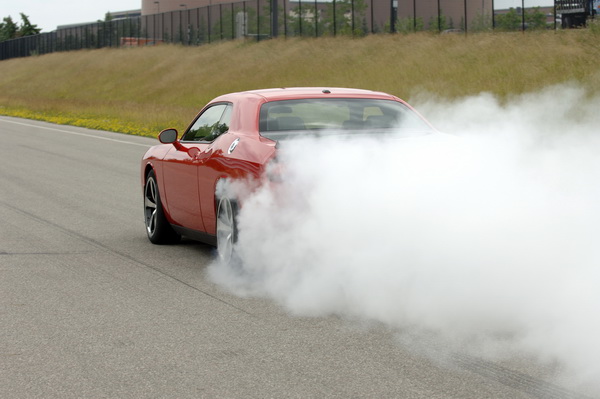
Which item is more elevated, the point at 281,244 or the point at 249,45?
the point at 249,45

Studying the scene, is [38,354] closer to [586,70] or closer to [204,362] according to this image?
[204,362]

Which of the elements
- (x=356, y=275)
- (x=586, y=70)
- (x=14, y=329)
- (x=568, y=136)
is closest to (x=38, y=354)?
(x=14, y=329)

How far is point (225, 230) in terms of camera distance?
319 inches

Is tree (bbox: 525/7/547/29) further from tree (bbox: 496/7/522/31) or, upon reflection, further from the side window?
the side window

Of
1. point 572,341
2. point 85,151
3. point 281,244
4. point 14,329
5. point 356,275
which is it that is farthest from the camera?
point 85,151

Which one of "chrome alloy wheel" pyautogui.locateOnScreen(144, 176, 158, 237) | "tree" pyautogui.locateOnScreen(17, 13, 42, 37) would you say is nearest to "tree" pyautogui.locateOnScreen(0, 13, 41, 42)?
"tree" pyautogui.locateOnScreen(17, 13, 42, 37)

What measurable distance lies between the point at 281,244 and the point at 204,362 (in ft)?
6.51

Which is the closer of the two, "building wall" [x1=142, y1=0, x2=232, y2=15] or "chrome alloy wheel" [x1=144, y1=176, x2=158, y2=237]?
"chrome alloy wheel" [x1=144, y1=176, x2=158, y2=237]

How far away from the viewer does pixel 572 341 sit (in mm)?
5316

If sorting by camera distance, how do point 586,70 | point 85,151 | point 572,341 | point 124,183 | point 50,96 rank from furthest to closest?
point 50,96 < point 586,70 < point 85,151 < point 124,183 < point 572,341

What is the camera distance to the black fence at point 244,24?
53562 mm

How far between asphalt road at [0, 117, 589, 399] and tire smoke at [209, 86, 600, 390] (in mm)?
302

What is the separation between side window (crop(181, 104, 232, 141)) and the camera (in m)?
8.72

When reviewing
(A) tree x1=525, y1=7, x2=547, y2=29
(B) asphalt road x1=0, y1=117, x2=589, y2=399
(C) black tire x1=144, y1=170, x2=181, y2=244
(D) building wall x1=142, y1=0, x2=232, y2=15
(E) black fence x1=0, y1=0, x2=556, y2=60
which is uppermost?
(D) building wall x1=142, y1=0, x2=232, y2=15
